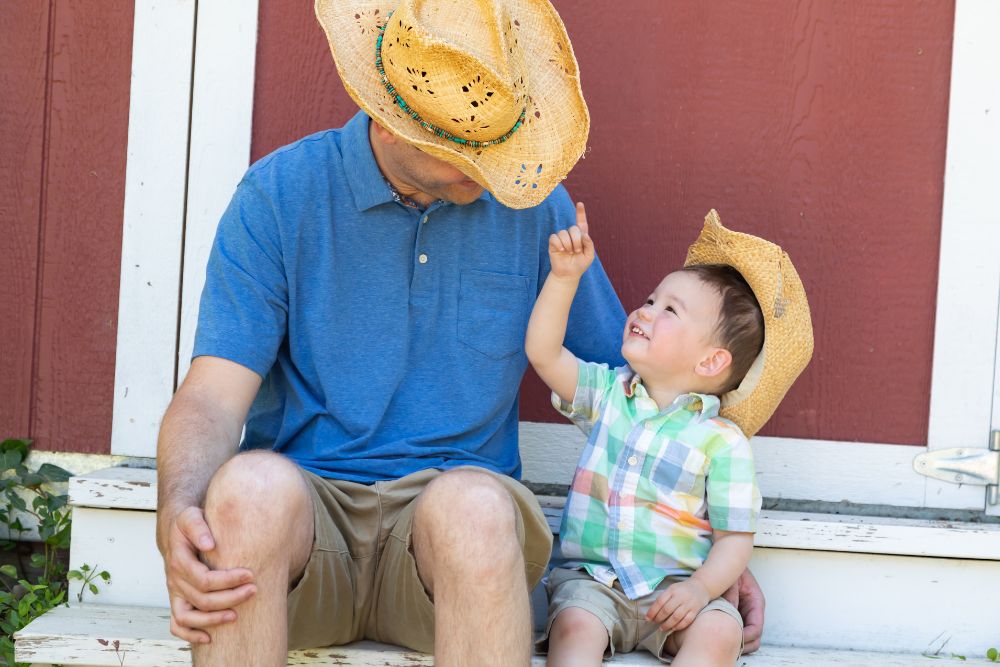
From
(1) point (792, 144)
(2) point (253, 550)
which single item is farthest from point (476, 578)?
(1) point (792, 144)

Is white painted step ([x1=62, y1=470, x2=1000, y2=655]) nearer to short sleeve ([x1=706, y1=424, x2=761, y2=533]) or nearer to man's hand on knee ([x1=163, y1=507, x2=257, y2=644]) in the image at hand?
short sleeve ([x1=706, y1=424, x2=761, y2=533])

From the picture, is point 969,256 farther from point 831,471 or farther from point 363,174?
point 363,174

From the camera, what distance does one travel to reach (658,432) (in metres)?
2.40

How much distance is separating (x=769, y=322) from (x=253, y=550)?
1.20 m

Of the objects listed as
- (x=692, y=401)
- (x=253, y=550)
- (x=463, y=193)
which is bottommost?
(x=253, y=550)

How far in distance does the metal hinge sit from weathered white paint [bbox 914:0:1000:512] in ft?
0.06

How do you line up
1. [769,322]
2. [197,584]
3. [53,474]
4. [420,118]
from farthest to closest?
[53,474] → [769,322] → [420,118] → [197,584]

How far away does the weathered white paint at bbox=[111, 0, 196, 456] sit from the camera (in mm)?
2777

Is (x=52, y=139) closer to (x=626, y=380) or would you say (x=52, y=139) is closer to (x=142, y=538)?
(x=142, y=538)

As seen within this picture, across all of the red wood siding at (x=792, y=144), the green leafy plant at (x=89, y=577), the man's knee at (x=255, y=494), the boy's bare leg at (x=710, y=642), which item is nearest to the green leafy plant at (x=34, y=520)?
the green leafy plant at (x=89, y=577)

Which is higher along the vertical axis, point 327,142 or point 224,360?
point 327,142

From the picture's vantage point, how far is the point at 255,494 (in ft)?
5.93

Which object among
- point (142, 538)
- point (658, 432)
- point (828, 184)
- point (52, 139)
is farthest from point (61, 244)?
point (828, 184)

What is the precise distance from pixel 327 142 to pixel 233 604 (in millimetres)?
1029
